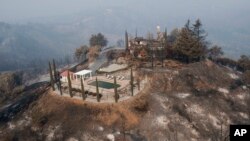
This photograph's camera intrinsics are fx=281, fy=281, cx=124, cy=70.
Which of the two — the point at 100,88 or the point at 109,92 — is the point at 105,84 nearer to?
the point at 100,88

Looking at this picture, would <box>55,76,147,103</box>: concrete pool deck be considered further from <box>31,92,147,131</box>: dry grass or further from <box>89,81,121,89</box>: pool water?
<box>89,81,121,89</box>: pool water

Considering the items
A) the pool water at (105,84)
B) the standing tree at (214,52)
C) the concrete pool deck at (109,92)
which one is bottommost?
the concrete pool deck at (109,92)

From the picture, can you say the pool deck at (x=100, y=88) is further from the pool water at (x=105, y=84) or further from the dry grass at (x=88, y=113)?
the dry grass at (x=88, y=113)

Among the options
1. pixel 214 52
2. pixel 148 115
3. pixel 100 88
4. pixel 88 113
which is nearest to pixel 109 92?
pixel 100 88

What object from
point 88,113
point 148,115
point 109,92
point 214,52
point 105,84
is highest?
point 214,52

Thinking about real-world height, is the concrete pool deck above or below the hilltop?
above

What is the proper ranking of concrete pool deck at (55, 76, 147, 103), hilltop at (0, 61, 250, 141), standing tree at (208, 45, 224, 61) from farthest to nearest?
1. standing tree at (208, 45, 224, 61)
2. concrete pool deck at (55, 76, 147, 103)
3. hilltop at (0, 61, 250, 141)

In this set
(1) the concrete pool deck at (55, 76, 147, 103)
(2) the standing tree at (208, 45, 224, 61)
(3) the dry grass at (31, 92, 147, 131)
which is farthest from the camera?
(2) the standing tree at (208, 45, 224, 61)

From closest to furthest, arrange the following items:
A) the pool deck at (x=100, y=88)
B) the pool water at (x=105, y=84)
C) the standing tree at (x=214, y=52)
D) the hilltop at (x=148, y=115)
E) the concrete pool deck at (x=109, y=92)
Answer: the hilltop at (x=148, y=115)
the concrete pool deck at (x=109, y=92)
the pool deck at (x=100, y=88)
the pool water at (x=105, y=84)
the standing tree at (x=214, y=52)

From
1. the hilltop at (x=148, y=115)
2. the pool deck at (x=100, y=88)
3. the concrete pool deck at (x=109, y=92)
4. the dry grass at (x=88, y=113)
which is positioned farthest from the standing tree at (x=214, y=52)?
the dry grass at (x=88, y=113)

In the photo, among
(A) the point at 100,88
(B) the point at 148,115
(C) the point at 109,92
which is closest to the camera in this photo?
(B) the point at 148,115

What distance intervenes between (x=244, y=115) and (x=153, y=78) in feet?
72.9

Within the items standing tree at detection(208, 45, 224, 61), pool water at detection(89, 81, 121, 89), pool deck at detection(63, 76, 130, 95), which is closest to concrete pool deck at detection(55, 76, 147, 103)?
pool deck at detection(63, 76, 130, 95)

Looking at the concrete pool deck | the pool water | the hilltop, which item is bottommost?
the hilltop
